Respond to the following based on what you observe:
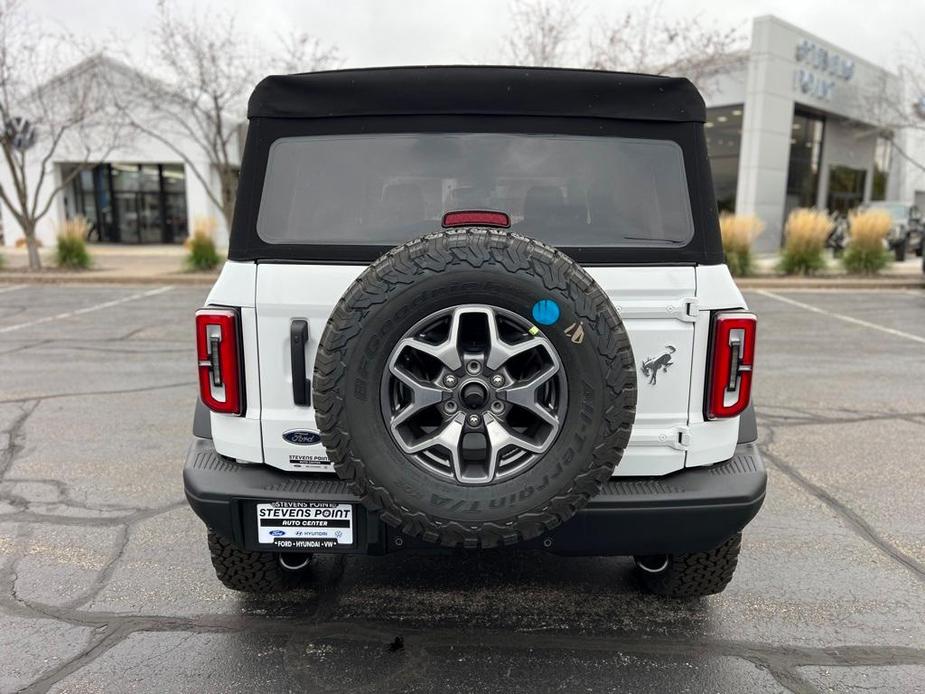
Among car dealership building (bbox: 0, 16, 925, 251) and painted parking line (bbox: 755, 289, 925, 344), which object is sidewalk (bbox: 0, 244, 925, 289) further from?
car dealership building (bbox: 0, 16, 925, 251)

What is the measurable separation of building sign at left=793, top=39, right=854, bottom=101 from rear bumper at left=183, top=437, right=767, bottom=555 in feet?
81.1

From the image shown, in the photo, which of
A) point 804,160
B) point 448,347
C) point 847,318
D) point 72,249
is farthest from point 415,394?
point 804,160

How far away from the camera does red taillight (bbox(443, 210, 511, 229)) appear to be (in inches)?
92.8

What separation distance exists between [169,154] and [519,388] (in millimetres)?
28547

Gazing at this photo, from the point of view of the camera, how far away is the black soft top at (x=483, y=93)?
246 cm

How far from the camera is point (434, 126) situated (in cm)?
251

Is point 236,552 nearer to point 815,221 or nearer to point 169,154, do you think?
point 815,221

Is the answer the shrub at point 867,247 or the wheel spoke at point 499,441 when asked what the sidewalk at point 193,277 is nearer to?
the shrub at point 867,247

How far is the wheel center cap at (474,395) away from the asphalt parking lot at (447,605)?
3.51 feet

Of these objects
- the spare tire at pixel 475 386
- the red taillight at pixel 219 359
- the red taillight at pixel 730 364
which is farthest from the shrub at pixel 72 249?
the red taillight at pixel 730 364

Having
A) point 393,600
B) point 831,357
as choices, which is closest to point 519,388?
point 393,600

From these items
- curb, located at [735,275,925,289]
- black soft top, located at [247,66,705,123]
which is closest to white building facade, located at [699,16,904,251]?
curb, located at [735,275,925,289]

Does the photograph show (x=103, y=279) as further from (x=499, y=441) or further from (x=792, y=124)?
(x=792, y=124)

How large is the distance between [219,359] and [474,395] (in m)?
0.96
